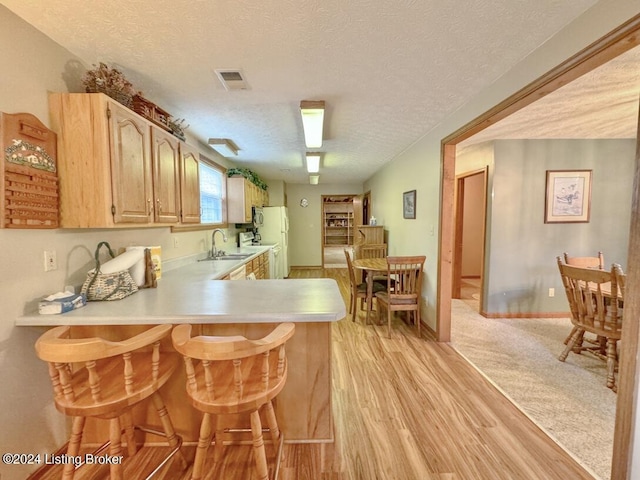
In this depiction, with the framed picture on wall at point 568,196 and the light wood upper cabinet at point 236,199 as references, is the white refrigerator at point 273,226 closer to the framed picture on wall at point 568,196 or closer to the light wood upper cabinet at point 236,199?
the light wood upper cabinet at point 236,199

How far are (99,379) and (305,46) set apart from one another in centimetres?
206

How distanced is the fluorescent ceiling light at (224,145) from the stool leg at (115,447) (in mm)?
3031

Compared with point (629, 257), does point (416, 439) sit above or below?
below

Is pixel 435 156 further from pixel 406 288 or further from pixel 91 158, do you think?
pixel 91 158

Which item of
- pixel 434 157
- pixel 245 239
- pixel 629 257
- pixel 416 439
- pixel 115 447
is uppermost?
pixel 434 157

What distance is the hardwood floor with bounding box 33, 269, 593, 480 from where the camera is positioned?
1.50m

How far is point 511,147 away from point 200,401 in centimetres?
442

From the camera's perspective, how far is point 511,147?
12.1 ft

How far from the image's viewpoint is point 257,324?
5.34 feet

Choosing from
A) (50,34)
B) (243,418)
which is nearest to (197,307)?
(243,418)

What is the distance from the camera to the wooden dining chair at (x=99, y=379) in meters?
1.08

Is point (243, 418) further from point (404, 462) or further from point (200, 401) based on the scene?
point (404, 462)


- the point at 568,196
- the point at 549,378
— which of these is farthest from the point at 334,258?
the point at 549,378

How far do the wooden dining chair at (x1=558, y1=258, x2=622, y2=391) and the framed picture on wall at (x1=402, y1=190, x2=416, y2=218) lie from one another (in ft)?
5.87
